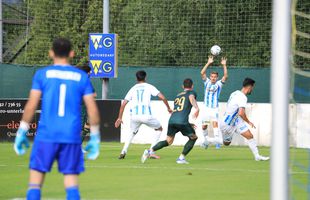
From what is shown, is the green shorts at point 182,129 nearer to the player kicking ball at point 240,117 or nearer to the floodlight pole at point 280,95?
the player kicking ball at point 240,117

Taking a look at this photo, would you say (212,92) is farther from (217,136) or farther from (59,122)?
(59,122)

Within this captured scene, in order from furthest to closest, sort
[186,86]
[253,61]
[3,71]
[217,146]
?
[253,61], [3,71], [217,146], [186,86]

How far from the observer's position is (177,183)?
1372 cm

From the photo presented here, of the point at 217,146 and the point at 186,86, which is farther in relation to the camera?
the point at 217,146

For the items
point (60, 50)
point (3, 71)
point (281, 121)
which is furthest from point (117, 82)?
point (281, 121)

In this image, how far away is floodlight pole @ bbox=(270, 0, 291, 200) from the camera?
7.02m

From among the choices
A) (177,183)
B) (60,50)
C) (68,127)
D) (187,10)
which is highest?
(187,10)

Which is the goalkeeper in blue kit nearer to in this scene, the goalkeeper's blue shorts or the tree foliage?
the goalkeeper's blue shorts

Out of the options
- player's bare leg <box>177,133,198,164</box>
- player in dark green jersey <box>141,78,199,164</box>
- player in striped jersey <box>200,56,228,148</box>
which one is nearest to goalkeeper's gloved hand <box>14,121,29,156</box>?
player's bare leg <box>177,133,198,164</box>

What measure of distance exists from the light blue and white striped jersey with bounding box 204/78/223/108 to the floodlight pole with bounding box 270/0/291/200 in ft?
54.5

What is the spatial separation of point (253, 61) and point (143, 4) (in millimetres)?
4925

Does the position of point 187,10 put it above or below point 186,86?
above

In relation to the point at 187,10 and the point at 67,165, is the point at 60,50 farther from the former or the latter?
the point at 187,10

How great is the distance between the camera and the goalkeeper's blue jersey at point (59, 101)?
917 cm
